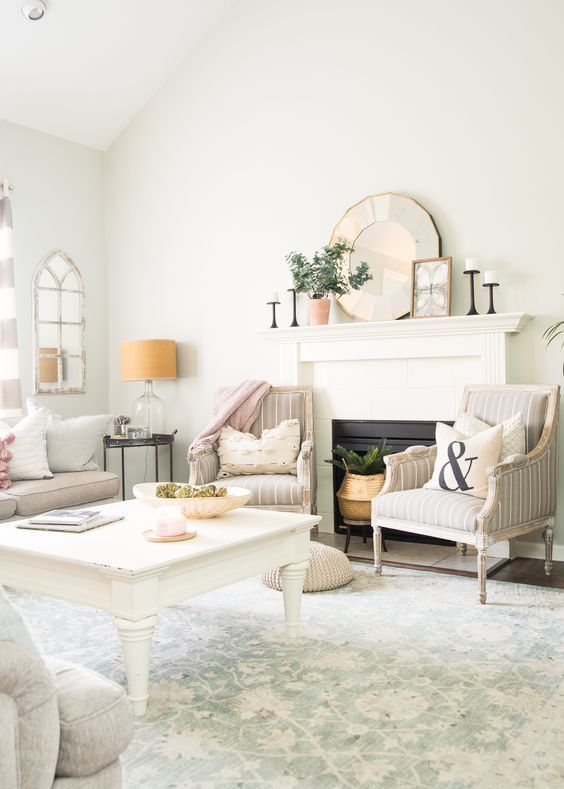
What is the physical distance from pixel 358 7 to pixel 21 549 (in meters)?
4.06

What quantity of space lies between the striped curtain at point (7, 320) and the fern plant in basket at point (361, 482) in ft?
7.85

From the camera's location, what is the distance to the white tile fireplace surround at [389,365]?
4.44m

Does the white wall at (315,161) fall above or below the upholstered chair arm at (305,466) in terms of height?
above

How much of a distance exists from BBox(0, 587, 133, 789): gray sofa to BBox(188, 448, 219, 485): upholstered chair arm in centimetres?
326

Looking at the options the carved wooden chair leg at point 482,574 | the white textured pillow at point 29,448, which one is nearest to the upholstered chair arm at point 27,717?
the carved wooden chair leg at point 482,574

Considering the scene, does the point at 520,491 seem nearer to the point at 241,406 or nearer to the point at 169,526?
the point at 169,526

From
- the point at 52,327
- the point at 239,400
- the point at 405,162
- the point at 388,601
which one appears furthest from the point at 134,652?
the point at 52,327

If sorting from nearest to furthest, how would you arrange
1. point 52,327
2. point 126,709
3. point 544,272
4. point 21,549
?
1. point 126,709
2. point 21,549
3. point 544,272
4. point 52,327

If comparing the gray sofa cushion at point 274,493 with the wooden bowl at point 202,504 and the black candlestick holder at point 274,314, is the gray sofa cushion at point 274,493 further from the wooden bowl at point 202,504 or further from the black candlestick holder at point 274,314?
the wooden bowl at point 202,504

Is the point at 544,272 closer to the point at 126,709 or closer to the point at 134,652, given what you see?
the point at 134,652

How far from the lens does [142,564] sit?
Result: 2.37 metres

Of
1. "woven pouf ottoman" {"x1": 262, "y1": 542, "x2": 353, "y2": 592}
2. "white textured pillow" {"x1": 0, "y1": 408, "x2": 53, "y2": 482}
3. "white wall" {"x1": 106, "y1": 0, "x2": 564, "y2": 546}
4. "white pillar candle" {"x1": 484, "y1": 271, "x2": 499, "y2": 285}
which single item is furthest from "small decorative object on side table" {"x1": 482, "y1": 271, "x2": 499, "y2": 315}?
"white textured pillow" {"x1": 0, "y1": 408, "x2": 53, "y2": 482}

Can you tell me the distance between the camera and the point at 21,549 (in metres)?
2.59

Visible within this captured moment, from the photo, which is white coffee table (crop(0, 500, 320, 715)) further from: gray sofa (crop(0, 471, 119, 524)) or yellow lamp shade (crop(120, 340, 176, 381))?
yellow lamp shade (crop(120, 340, 176, 381))
